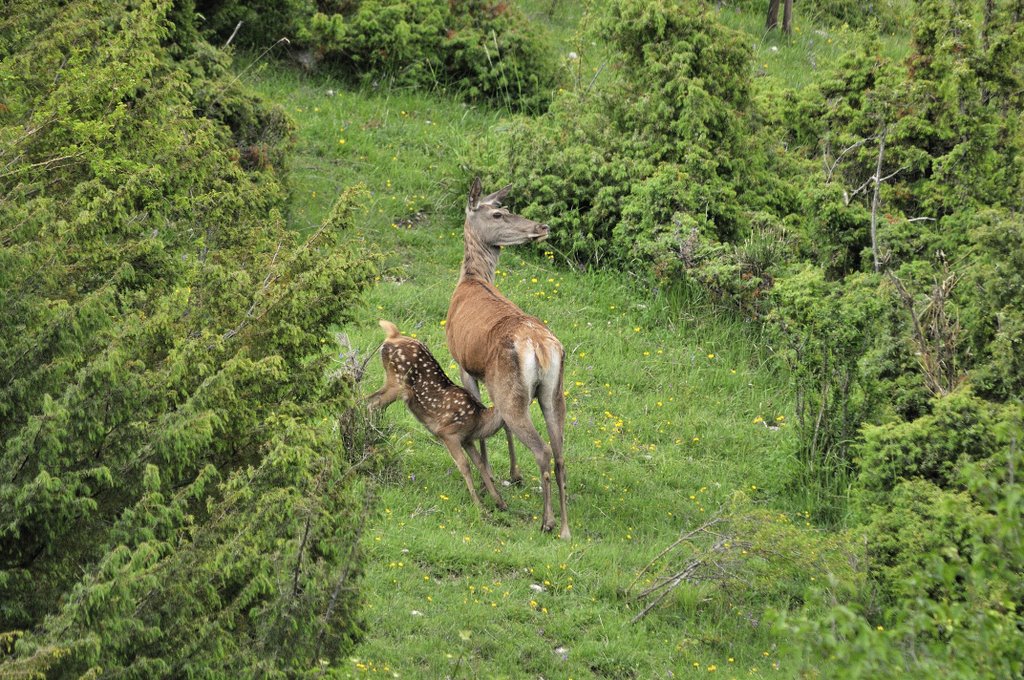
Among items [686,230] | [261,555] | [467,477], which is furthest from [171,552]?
[686,230]

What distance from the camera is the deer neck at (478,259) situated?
11516mm

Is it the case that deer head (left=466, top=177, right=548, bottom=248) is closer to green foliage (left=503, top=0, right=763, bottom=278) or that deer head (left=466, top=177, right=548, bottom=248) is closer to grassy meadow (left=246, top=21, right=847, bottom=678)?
grassy meadow (left=246, top=21, right=847, bottom=678)

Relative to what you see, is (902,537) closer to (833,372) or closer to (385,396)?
(833,372)

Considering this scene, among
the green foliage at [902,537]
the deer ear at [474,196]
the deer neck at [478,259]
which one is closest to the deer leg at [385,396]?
the deer neck at [478,259]

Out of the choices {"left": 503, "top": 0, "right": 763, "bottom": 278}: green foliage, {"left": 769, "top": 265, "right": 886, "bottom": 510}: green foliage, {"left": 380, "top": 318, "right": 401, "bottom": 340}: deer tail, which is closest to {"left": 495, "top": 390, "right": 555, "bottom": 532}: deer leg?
{"left": 380, "top": 318, "right": 401, "bottom": 340}: deer tail

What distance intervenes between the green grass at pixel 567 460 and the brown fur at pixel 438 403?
0.27 metres

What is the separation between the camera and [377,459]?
20.9 ft

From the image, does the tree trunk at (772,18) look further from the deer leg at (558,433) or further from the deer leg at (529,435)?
the deer leg at (529,435)

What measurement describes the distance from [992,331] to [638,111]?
641cm

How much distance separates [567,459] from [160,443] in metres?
5.71

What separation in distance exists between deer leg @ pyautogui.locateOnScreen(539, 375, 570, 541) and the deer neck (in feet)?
7.19

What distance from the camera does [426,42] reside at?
18312mm

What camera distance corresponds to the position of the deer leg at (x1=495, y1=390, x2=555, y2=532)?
9.34 meters

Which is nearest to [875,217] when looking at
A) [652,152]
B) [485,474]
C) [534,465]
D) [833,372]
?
[833,372]
